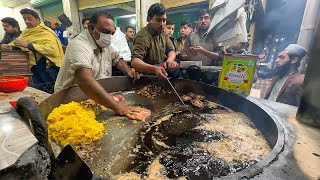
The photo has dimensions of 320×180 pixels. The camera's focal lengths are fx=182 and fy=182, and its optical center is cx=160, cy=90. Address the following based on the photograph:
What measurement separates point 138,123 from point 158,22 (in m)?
2.18

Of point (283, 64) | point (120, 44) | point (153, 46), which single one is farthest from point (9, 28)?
point (283, 64)

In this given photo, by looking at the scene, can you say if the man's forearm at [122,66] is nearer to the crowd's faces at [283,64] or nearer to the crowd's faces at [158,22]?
the crowd's faces at [158,22]

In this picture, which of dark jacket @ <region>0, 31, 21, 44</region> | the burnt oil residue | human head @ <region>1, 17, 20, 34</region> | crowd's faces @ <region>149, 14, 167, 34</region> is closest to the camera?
the burnt oil residue

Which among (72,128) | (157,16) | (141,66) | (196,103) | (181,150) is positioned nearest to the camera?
(181,150)

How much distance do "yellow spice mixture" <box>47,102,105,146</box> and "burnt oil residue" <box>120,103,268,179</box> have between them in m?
0.47

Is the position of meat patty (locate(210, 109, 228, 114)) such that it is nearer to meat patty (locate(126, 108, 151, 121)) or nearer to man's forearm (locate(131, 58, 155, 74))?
meat patty (locate(126, 108, 151, 121))

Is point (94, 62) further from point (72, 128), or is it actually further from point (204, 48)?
point (204, 48)

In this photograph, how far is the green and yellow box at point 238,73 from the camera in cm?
234

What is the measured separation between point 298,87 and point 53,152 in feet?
13.1

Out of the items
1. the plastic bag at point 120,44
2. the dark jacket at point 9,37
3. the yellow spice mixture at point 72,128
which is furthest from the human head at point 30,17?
the yellow spice mixture at point 72,128

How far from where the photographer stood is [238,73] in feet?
7.97

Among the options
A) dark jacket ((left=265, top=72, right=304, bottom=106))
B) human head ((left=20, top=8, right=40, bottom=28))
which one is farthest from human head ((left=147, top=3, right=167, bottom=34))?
human head ((left=20, top=8, right=40, bottom=28))

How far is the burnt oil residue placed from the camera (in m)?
1.35

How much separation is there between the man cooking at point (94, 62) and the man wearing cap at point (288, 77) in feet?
9.60
